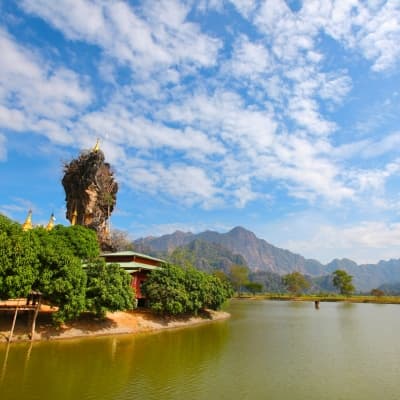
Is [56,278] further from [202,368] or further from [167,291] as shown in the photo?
[167,291]

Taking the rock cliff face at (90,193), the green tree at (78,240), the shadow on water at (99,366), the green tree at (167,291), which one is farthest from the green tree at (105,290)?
the rock cliff face at (90,193)

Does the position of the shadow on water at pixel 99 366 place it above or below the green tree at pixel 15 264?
below

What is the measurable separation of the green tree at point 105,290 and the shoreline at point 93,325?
158 cm

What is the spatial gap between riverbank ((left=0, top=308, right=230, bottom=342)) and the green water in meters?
1.68

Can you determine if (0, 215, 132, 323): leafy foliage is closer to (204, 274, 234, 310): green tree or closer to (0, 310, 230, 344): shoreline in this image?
(0, 310, 230, 344): shoreline

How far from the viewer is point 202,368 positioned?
2184cm

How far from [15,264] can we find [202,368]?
1576cm

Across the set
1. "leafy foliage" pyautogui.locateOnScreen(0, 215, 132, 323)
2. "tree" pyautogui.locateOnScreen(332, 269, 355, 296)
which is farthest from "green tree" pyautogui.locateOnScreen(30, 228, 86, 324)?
"tree" pyautogui.locateOnScreen(332, 269, 355, 296)

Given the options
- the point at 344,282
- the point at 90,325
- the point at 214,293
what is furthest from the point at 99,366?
the point at 344,282

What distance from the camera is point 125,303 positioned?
1340 inches

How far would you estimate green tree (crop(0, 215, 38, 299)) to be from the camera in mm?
25859

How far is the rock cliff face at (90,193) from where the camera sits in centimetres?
7644

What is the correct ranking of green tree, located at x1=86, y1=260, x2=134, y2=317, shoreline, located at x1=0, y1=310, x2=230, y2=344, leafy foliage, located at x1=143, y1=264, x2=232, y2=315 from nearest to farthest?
shoreline, located at x1=0, y1=310, x2=230, y2=344 → green tree, located at x1=86, y1=260, x2=134, y2=317 → leafy foliage, located at x1=143, y1=264, x2=232, y2=315

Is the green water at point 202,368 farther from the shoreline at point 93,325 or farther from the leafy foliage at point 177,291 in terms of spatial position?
the leafy foliage at point 177,291
